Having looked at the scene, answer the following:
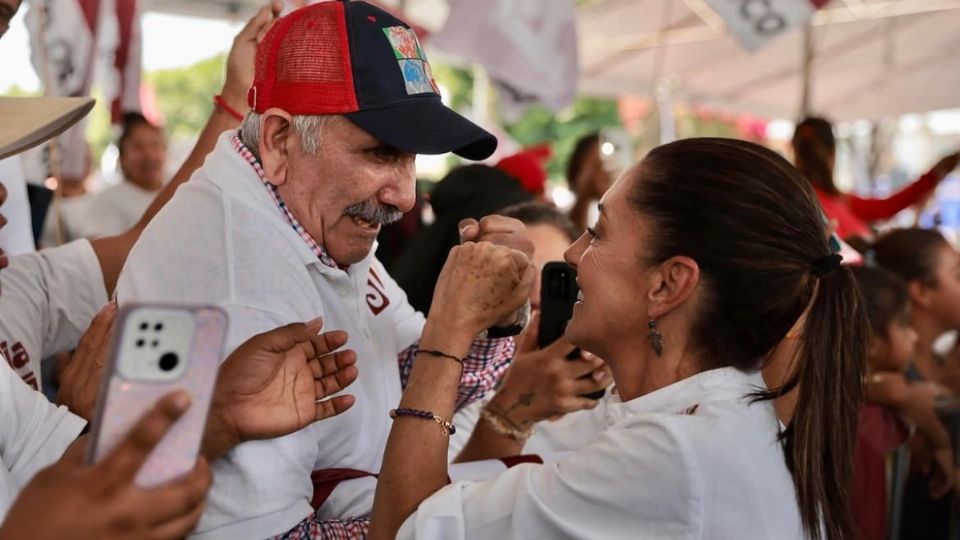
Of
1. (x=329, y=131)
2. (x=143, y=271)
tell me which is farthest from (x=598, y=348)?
(x=143, y=271)

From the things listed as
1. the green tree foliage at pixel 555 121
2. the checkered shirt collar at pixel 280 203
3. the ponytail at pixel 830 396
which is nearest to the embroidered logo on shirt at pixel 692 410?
the ponytail at pixel 830 396

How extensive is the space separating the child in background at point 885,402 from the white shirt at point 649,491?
143cm

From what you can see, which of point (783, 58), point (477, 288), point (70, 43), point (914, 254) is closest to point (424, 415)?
point (477, 288)

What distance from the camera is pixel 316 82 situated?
1354 mm

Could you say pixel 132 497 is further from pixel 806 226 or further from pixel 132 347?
pixel 806 226

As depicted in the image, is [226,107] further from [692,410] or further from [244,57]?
[692,410]

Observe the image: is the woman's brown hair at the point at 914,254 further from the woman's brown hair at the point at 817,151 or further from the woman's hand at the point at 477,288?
the woman's hand at the point at 477,288

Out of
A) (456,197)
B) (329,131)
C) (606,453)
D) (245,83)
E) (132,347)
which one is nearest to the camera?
(132,347)

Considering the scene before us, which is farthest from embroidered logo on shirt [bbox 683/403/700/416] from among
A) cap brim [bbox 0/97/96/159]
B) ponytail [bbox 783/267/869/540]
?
cap brim [bbox 0/97/96/159]

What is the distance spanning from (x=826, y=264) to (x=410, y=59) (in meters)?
→ 0.66

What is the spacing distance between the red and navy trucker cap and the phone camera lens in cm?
68

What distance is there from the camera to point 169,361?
73 cm

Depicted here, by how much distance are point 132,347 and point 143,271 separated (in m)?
0.64

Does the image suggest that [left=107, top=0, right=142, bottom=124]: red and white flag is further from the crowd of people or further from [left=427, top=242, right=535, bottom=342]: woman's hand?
[left=427, top=242, right=535, bottom=342]: woman's hand
